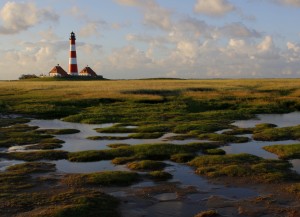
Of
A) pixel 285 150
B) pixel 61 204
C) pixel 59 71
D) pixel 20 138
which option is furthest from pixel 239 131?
pixel 59 71

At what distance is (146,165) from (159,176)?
7.56 ft

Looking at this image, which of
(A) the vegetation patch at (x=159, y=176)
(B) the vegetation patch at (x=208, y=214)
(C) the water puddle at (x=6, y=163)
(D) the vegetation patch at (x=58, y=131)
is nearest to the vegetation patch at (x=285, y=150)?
(A) the vegetation patch at (x=159, y=176)

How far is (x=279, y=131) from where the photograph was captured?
35500 mm

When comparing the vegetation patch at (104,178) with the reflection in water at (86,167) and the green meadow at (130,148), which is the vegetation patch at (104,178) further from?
the reflection in water at (86,167)

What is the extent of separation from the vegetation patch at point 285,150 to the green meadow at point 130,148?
0.20 feet

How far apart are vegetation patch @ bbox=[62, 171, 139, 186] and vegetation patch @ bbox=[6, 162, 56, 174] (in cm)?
230

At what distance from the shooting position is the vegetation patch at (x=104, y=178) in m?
20.5

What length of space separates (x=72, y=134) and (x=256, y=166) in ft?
64.2

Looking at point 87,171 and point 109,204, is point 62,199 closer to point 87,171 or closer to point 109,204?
point 109,204

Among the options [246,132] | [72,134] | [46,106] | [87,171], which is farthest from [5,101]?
[87,171]

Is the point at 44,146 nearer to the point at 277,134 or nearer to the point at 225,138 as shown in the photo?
the point at 225,138

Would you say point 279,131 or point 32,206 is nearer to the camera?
point 32,206

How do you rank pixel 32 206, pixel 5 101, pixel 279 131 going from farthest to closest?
pixel 5 101 → pixel 279 131 → pixel 32 206

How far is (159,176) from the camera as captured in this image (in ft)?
70.7
